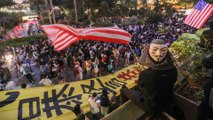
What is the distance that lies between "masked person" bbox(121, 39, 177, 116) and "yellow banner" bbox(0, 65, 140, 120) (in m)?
2.59

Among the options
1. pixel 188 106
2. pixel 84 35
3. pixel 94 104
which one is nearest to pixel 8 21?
pixel 84 35

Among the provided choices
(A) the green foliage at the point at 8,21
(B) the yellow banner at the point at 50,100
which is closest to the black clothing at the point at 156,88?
(B) the yellow banner at the point at 50,100

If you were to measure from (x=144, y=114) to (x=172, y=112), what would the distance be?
0.39 metres

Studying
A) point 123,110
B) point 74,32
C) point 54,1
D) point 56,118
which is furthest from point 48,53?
point 54,1

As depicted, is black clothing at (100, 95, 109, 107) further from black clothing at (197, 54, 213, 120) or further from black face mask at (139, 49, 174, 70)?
black face mask at (139, 49, 174, 70)

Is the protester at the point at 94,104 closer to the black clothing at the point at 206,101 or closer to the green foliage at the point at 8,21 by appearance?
the black clothing at the point at 206,101

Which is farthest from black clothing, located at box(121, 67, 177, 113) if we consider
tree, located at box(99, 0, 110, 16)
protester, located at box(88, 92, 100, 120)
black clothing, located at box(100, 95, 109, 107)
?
tree, located at box(99, 0, 110, 16)

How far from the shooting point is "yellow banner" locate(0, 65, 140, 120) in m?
6.13

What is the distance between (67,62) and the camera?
44.0ft

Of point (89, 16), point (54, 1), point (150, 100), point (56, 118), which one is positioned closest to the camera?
point (150, 100)

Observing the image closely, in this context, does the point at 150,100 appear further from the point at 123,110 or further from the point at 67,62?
the point at 67,62

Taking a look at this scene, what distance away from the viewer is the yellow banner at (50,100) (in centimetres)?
613

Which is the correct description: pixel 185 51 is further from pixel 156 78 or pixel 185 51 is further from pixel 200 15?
pixel 200 15

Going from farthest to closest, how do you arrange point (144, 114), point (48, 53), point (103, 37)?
point (48, 53)
point (103, 37)
point (144, 114)
